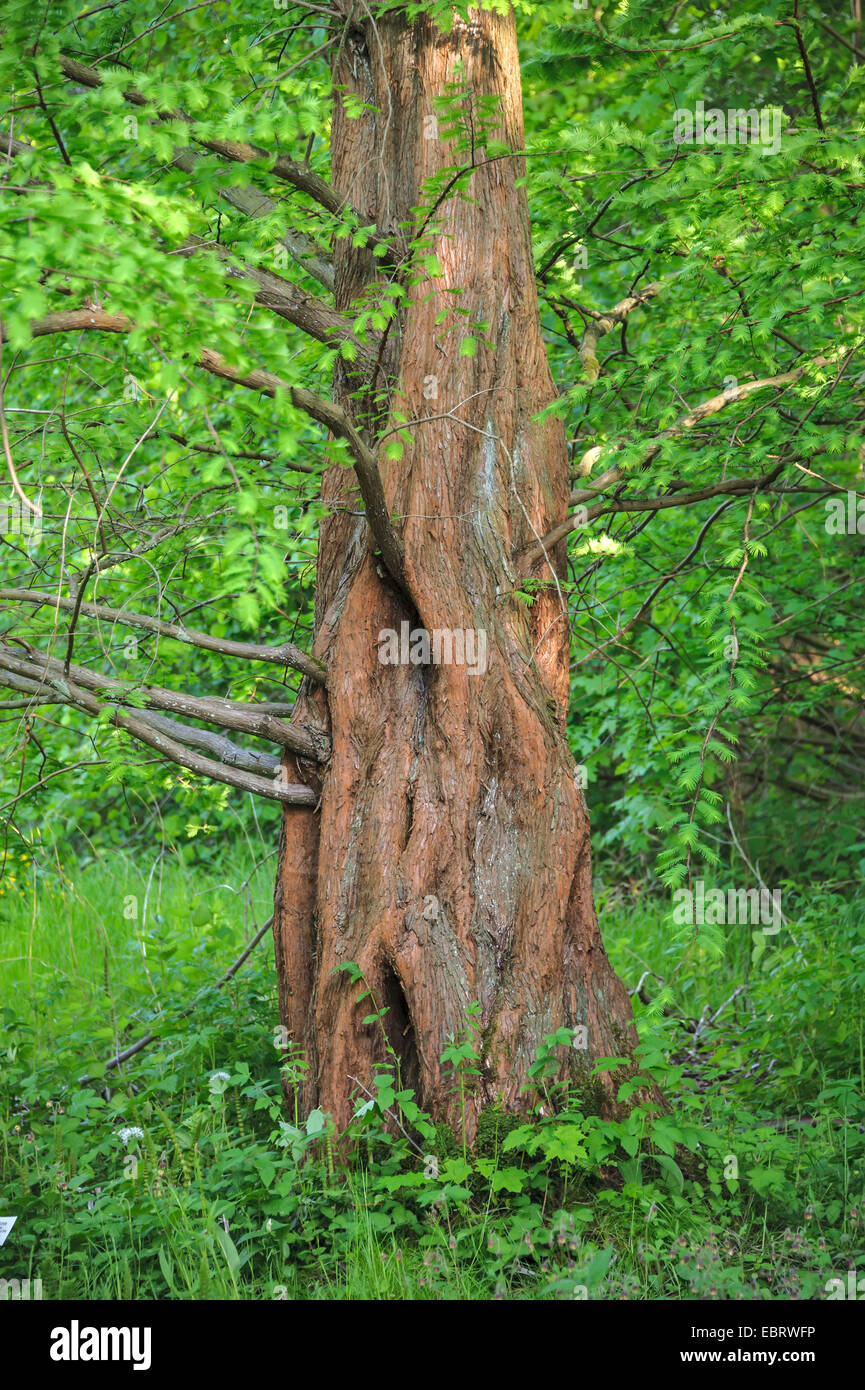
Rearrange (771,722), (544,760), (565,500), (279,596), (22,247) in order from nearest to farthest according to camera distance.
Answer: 1. (22,247)
2. (279,596)
3. (544,760)
4. (565,500)
5. (771,722)

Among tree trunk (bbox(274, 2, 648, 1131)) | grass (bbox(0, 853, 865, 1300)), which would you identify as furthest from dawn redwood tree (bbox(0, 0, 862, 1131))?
grass (bbox(0, 853, 865, 1300))

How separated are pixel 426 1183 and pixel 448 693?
4.89 feet

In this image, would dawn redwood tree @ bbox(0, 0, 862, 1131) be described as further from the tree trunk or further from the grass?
the grass

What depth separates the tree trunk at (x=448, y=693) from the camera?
353 centimetres

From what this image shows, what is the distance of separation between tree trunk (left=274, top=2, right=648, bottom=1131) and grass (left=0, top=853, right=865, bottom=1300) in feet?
0.69

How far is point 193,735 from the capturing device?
12.8 feet

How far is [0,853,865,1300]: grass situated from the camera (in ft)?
10.0

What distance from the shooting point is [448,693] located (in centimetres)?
368

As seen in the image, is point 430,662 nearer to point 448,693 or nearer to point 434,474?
point 448,693

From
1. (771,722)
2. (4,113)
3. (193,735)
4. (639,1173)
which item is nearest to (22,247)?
(4,113)

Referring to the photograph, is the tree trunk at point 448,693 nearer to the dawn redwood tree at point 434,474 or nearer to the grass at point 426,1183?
the dawn redwood tree at point 434,474

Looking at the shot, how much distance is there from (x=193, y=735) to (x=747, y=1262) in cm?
241

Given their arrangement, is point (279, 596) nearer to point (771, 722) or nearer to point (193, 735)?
point (193, 735)
